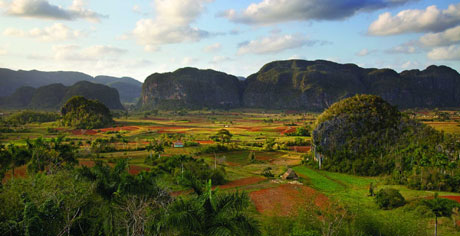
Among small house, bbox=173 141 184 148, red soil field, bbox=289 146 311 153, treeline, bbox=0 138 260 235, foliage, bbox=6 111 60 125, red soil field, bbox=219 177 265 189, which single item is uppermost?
treeline, bbox=0 138 260 235

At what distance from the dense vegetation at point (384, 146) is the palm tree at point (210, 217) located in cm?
2920

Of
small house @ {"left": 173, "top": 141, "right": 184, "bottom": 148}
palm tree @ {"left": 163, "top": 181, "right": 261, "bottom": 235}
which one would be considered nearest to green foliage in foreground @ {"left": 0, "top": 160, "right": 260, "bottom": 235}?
palm tree @ {"left": 163, "top": 181, "right": 261, "bottom": 235}

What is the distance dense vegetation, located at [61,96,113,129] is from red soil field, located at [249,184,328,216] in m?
78.2

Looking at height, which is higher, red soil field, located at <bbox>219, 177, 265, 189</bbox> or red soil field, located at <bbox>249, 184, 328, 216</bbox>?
red soil field, located at <bbox>249, 184, 328, 216</bbox>

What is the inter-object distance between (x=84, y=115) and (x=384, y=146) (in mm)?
94263

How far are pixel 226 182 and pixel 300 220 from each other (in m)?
17.6

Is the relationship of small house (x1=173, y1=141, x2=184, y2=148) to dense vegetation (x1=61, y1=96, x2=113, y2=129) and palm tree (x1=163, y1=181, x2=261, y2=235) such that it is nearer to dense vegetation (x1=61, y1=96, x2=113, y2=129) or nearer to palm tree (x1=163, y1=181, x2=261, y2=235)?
dense vegetation (x1=61, y1=96, x2=113, y2=129)

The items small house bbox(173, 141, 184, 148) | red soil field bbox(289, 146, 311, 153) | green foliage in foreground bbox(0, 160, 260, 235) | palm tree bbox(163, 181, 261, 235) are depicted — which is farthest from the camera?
red soil field bbox(289, 146, 311, 153)

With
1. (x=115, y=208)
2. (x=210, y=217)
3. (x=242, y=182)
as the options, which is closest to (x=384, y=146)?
(x=242, y=182)

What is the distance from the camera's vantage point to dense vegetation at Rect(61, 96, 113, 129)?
9725 cm

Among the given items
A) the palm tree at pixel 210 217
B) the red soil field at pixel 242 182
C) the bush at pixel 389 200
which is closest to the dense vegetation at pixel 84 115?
the red soil field at pixel 242 182

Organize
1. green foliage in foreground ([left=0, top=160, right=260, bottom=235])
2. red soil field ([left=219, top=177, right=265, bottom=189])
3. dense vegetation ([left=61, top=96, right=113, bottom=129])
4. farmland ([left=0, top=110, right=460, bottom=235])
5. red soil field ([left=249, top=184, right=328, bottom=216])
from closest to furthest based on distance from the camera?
green foliage in foreground ([left=0, top=160, right=260, bottom=235]) < farmland ([left=0, top=110, right=460, bottom=235]) < red soil field ([left=249, top=184, right=328, bottom=216]) < red soil field ([left=219, top=177, right=265, bottom=189]) < dense vegetation ([left=61, top=96, right=113, bottom=129])

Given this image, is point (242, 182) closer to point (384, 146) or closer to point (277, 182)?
point (277, 182)

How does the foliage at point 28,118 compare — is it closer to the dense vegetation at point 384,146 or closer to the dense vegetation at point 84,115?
the dense vegetation at point 84,115
